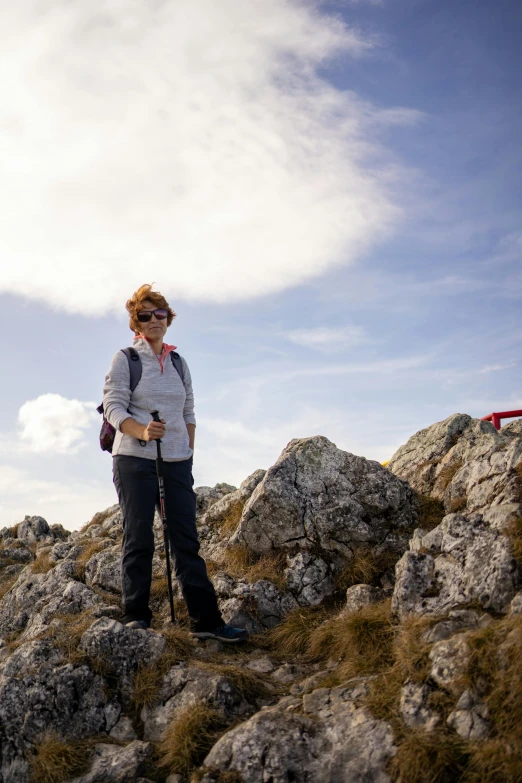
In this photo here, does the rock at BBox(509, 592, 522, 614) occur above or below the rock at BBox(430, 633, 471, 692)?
above

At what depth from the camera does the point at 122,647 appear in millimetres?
7465

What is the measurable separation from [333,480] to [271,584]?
2078 mm

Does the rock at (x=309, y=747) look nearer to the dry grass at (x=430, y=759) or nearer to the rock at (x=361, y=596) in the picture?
the dry grass at (x=430, y=759)

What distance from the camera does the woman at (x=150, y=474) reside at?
8.30 metres

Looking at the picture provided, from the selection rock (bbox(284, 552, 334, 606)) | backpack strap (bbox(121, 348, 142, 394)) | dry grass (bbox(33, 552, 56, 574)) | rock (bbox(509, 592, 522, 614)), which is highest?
backpack strap (bbox(121, 348, 142, 394))

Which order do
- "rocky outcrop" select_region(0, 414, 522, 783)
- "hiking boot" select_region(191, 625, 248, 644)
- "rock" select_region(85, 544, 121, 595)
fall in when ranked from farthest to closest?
"rock" select_region(85, 544, 121, 595)
"hiking boot" select_region(191, 625, 248, 644)
"rocky outcrop" select_region(0, 414, 522, 783)

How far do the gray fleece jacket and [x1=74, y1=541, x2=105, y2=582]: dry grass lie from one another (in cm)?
411

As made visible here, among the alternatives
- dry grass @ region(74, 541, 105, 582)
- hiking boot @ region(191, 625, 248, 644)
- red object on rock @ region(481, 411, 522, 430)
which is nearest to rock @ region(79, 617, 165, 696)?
hiking boot @ region(191, 625, 248, 644)

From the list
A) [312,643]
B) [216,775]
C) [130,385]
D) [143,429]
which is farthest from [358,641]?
[130,385]

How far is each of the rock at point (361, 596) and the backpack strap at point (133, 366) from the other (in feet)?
13.4

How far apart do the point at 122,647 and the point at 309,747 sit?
2717 mm

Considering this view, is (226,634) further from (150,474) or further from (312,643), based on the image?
(150,474)

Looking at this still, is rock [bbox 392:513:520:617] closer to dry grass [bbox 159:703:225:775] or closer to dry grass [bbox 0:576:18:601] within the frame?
dry grass [bbox 159:703:225:775]

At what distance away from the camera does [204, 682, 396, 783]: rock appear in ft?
17.9
